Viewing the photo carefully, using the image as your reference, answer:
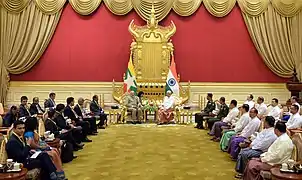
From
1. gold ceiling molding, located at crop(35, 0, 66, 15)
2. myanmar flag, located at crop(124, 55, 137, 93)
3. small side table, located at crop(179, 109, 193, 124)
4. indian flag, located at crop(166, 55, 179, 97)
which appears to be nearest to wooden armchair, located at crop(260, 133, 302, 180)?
small side table, located at crop(179, 109, 193, 124)

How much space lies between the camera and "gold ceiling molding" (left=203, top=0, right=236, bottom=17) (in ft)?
53.2

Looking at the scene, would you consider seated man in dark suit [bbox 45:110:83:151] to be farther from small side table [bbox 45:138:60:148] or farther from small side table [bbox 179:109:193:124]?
small side table [bbox 179:109:193:124]

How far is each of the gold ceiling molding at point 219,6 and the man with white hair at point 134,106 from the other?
4.34 m

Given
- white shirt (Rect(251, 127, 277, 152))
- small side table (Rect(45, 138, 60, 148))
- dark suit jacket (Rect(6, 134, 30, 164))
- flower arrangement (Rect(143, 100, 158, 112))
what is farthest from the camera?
flower arrangement (Rect(143, 100, 158, 112))

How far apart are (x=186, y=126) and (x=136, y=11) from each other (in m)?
4.76

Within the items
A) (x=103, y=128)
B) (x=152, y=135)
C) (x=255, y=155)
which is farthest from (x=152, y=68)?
(x=255, y=155)

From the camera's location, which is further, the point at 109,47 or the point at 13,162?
the point at 109,47

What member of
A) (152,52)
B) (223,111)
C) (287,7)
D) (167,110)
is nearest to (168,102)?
(167,110)

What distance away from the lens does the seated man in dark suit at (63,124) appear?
948 cm

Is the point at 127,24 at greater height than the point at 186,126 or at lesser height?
greater

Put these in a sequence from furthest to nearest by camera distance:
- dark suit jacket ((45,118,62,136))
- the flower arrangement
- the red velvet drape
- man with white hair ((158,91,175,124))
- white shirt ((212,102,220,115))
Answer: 1. the red velvet drape
2. the flower arrangement
3. man with white hair ((158,91,175,124))
4. white shirt ((212,102,220,115))
5. dark suit jacket ((45,118,62,136))

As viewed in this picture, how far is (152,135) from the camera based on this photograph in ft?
39.0

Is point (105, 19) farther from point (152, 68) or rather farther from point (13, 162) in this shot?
point (13, 162)

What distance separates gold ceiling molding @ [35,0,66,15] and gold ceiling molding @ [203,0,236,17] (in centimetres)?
500
